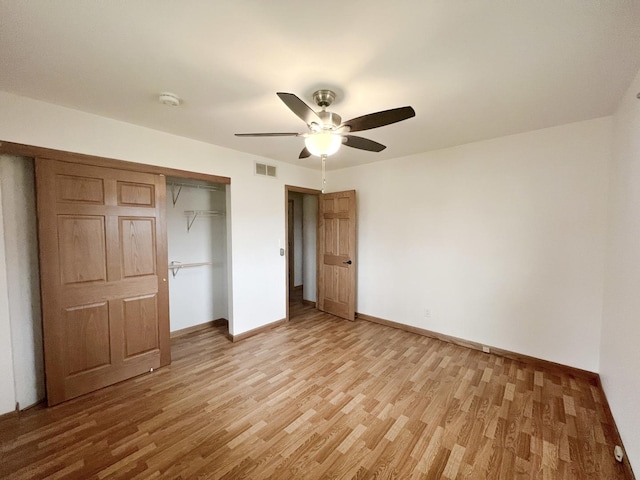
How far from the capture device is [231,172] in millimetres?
3293

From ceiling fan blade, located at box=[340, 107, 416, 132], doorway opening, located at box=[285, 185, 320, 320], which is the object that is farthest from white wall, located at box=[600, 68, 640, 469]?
doorway opening, located at box=[285, 185, 320, 320]

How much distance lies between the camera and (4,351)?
1.95 metres

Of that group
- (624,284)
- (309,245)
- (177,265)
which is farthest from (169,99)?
(624,284)

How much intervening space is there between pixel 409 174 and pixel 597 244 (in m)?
2.11

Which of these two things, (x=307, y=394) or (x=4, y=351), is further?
(x=307, y=394)

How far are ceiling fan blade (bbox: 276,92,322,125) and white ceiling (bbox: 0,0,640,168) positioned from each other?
0.99 ft

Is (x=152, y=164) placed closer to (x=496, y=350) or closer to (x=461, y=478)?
(x=461, y=478)

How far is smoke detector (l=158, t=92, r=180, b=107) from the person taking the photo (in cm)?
192

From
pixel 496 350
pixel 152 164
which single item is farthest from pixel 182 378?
pixel 496 350

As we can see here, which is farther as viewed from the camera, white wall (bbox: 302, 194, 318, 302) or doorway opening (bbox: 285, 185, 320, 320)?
white wall (bbox: 302, 194, 318, 302)

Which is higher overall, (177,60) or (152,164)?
(177,60)

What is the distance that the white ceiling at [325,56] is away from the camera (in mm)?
1187

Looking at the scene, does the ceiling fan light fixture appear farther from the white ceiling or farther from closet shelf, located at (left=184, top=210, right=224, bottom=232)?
closet shelf, located at (left=184, top=210, right=224, bottom=232)

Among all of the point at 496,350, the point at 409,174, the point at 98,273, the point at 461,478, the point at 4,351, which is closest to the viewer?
the point at 461,478
